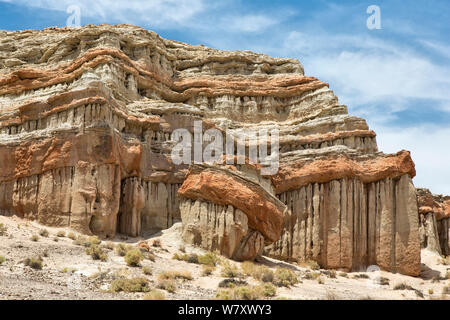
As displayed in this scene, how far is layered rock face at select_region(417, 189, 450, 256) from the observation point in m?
51.0

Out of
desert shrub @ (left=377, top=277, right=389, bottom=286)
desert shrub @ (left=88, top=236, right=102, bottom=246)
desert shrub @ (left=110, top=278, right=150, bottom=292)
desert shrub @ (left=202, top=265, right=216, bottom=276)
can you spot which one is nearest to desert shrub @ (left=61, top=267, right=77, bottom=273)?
desert shrub @ (left=110, top=278, right=150, bottom=292)

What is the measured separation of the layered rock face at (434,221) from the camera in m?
51.0

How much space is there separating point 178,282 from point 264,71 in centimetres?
3251

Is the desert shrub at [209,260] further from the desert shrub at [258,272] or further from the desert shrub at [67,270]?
the desert shrub at [67,270]

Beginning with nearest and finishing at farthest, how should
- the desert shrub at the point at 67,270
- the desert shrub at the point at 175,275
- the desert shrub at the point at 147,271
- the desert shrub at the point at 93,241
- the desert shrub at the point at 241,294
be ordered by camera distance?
1. the desert shrub at the point at 241,294
2. the desert shrub at the point at 67,270
3. the desert shrub at the point at 175,275
4. the desert shrub at the point at 147,271
5. the desert shrub at the point at 93,241

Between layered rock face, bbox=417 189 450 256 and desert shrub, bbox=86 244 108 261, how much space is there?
34463mm

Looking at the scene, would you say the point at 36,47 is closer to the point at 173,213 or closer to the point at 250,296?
the point at 173,213

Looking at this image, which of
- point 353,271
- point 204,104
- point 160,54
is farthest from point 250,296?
point 160,54

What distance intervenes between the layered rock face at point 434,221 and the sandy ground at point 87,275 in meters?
19.6

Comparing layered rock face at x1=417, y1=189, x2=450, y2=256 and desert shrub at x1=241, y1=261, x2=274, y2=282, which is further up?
layered rock face at x1=417, y1=189, x2=450, y2=256

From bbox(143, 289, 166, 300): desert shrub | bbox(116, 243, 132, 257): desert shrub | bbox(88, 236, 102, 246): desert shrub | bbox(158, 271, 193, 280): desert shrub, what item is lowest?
bbox(143, 289, 166, 300): desert shrub

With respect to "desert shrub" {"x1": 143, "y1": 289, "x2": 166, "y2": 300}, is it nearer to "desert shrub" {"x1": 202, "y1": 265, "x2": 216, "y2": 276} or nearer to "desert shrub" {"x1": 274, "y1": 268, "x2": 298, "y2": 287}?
"desert shrub" {"x1": 202, "y1": 265, "x2": 216, "y2": 276}

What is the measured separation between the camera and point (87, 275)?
69.6 ft

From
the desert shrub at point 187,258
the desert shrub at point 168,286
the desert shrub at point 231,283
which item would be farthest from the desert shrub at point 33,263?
the desert shrub at point 187,258
